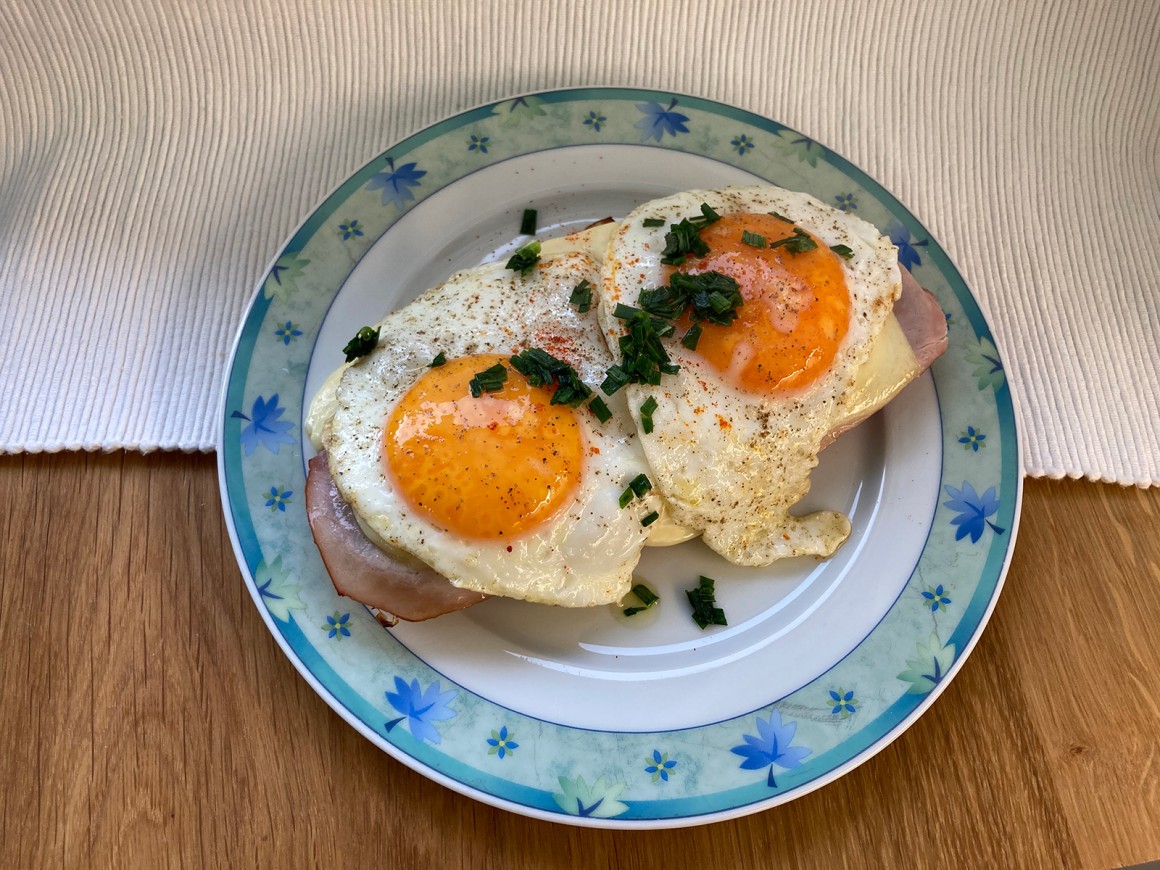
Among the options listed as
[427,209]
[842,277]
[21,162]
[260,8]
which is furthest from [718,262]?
[21,162]

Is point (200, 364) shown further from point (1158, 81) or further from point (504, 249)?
point (1158, 81)

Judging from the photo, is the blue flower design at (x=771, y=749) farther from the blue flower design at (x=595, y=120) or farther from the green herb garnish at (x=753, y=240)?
the blue flower design at (x=595, y=120)

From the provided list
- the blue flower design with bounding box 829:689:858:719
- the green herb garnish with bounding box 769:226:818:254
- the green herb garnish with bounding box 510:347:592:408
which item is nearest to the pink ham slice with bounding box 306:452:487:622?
the green herb garnish with bounding box 510:347:592:408

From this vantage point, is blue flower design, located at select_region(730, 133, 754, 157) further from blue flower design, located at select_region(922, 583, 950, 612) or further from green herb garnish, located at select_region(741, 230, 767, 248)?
blue flower design, located at select_region(922, 583, 950, 612)

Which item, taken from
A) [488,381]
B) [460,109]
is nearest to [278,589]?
[488,381]

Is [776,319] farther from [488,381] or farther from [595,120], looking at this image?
[595,120]

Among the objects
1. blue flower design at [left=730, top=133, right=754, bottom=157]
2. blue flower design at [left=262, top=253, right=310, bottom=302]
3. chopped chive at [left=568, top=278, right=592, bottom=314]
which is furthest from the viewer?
blue flower design at [left=730, top=133, right=754, bottom=157]
